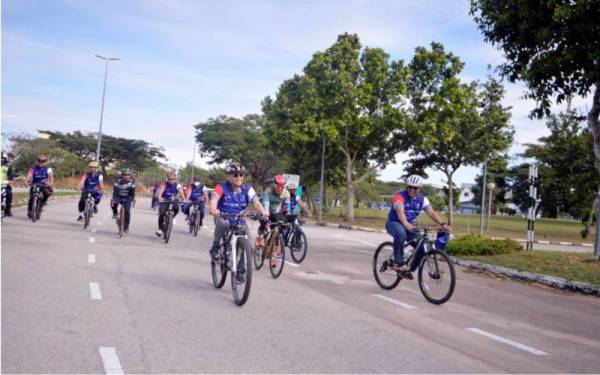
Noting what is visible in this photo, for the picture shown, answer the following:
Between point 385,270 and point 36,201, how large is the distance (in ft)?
41.4

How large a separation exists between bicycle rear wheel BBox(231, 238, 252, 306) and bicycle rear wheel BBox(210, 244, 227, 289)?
63 cm

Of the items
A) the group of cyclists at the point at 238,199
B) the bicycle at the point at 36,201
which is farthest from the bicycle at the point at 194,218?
the bicycle at the point at 36,201

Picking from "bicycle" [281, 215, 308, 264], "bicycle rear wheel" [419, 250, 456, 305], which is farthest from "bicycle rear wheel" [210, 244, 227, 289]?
"bicycle" [281, 215, 308, 264]

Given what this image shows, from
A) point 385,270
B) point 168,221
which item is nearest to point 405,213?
point 385,270

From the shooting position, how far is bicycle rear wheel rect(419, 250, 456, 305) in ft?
30.0

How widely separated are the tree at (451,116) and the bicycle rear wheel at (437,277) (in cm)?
2847

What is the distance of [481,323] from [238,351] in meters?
3.66

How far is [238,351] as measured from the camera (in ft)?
19.0

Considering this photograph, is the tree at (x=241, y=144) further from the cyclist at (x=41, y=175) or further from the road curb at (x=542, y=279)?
the road curb at (x=542, y=279)

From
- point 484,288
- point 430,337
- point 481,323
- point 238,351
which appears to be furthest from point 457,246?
point 238,351

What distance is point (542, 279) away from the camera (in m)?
12.9

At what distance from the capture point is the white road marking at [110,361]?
5.03 metres

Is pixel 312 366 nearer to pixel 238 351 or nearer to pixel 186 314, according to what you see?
pixel 238 351

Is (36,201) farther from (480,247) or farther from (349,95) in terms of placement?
(349,95)
